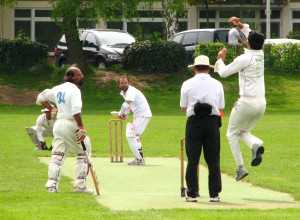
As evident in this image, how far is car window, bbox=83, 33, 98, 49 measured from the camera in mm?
47219

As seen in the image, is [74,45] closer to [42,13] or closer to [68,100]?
[42,13]

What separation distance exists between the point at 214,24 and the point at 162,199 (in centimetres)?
5160

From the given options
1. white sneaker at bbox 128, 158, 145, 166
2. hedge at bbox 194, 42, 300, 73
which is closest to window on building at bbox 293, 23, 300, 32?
hedge at bbox 194, 42, 300, 73

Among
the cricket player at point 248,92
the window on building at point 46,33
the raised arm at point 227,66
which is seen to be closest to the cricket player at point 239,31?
the cricket player at point 248,92

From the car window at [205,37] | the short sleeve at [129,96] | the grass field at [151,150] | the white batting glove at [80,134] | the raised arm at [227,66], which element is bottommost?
the grass field at [151,150]

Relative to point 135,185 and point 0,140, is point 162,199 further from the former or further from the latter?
point 0,140

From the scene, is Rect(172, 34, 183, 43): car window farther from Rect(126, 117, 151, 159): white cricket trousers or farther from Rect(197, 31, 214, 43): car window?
Rect(126, 117, 151, 159): white cricket trousers

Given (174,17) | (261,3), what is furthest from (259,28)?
(174,17)

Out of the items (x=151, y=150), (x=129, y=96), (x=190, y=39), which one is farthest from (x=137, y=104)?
(x=190, y=39)

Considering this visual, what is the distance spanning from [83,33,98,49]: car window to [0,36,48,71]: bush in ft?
5.73

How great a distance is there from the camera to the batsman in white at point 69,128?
52.1ft

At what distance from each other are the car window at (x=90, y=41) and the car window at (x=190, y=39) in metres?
3.76

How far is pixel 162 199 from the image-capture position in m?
15.4

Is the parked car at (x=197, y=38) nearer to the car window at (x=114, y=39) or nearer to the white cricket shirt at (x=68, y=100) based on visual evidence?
the car window at (x=114, y=39)
